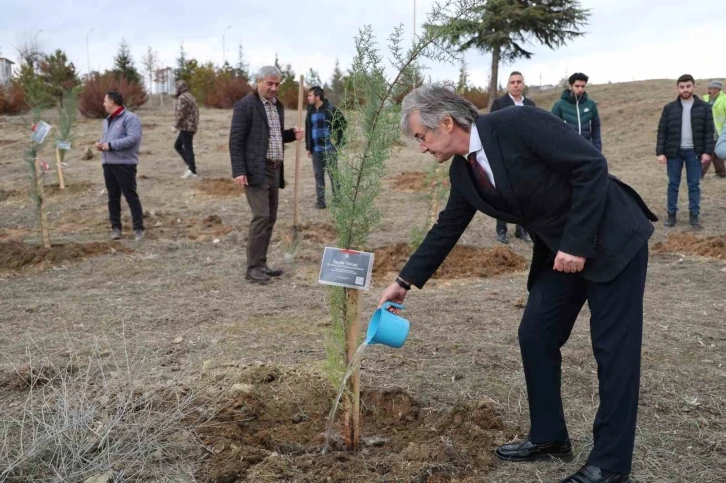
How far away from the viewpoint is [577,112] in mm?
7773

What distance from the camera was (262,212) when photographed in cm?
631

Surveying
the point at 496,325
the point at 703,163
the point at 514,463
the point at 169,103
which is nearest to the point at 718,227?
the point at 703,163

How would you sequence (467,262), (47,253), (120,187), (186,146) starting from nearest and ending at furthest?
(467,262)
(47,253)
(120,187)
(186,146)

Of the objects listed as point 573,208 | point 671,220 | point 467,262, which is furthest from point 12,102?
point 573,208

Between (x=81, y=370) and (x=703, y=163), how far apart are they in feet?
24.3

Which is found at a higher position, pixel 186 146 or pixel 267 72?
pixel 267 72

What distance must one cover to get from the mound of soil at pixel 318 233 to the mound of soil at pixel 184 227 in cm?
109

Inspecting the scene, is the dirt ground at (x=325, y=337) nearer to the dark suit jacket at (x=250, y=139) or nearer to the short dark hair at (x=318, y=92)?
the dark suit jacket at (x=250, y=139)

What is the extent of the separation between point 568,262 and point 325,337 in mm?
2580

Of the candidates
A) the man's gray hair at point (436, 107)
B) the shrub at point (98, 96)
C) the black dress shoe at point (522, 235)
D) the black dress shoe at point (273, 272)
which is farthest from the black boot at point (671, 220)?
the shrub at point (98, 96)

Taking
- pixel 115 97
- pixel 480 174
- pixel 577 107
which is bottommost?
pixel 480 174

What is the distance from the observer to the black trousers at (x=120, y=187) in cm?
819

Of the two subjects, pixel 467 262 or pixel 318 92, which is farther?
pixel 318 92

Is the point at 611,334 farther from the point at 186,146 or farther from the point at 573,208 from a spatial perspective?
the point at 186,146
